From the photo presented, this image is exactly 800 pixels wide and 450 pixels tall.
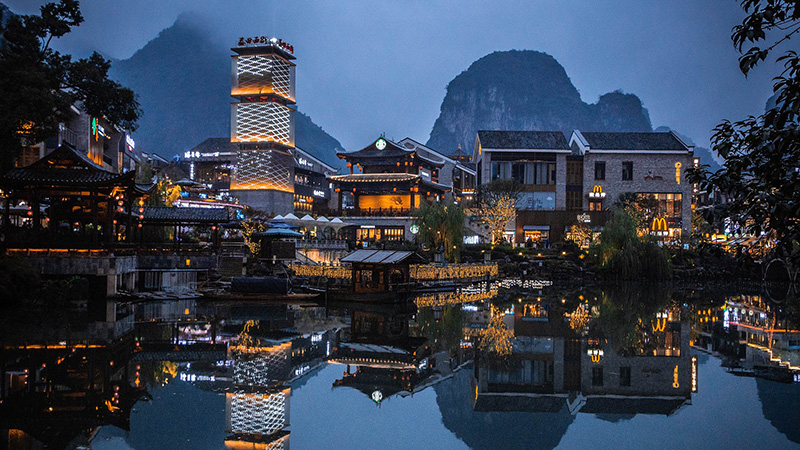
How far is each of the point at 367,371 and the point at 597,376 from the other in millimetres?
5069

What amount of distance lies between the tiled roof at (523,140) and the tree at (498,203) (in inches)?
205

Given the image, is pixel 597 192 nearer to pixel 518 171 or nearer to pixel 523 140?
pixel 518 171

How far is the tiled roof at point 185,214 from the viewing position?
93.9 feet

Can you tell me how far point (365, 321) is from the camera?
786 inches

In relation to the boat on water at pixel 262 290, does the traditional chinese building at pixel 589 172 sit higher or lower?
higher

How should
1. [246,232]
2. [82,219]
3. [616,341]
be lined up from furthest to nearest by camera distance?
[246,232]
[82,219]
[616,341]

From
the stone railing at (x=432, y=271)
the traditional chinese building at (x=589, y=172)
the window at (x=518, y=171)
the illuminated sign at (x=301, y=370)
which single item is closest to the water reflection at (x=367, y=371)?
the illuminated sign at (x=301, y=370)

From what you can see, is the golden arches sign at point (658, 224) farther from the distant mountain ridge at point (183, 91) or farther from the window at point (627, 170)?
the distant mountain ridge at point (183, 91)

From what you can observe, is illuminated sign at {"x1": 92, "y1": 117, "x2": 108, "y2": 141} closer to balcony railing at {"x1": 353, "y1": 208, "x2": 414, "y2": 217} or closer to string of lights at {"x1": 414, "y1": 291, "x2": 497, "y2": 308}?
string of lights at {"x1": 414, "y1": 291, "x2": 497, "y2": 308}

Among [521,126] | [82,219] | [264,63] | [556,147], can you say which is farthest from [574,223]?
[521,126]

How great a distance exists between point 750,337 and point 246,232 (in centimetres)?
2935

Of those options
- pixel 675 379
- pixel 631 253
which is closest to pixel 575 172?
pixel 631 253

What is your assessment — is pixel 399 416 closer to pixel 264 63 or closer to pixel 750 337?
pixel 750 337

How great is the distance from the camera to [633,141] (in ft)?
190
